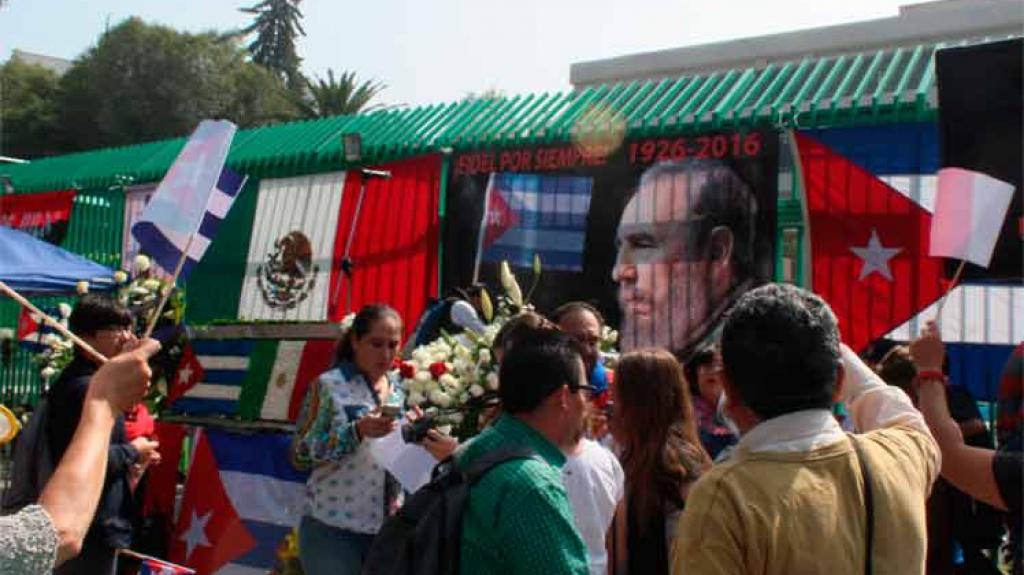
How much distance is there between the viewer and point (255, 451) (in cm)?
608

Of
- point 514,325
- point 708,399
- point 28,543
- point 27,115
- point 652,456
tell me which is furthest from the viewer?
point 27,115

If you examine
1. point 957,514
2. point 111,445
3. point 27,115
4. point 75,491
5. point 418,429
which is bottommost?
point 957,514

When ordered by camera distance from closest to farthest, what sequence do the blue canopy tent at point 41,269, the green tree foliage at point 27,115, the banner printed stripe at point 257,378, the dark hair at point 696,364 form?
the dark hair at point 696,364 → the banner printed stripe at point 257,378 → the blue canopy tent at point 41,269 → the green tree foliage at point 27,115

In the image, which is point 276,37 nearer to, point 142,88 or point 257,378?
point 142,88

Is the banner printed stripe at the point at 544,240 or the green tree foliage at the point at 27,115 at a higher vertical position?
the green tree foliage at the point at 27,115

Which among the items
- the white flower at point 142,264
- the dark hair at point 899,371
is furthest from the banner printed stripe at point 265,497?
the dark hair at point 899,371

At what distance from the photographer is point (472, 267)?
852cm

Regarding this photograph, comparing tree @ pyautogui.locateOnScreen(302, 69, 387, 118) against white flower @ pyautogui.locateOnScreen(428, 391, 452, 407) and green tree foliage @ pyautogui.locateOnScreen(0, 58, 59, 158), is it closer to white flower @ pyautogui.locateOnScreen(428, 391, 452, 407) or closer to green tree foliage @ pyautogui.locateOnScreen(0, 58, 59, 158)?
green tree foliage @ pyautogui.locateOnScreen(0, 58, 59, 158)

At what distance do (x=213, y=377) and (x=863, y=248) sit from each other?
14.0 ft

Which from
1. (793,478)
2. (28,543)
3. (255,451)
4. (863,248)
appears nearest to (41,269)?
(255,451)

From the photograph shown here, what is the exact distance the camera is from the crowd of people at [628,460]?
195 cm

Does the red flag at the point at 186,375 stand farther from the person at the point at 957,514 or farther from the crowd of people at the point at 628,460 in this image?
the person at the point at 957,514

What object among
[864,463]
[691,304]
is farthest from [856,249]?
[864,463]

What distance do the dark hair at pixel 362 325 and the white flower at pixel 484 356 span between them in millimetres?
407
